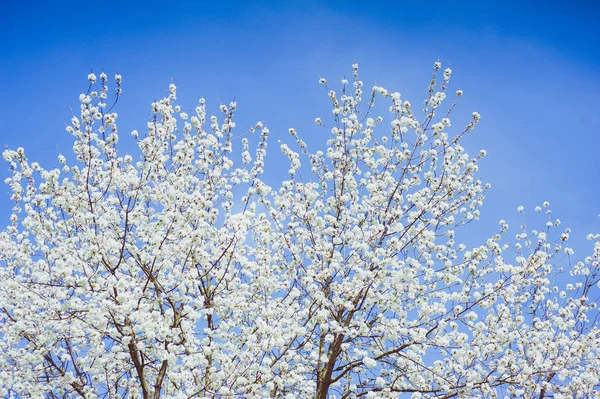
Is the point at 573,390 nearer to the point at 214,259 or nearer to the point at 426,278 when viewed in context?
the point at 426,278

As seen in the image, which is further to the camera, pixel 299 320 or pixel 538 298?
pixel 538 298

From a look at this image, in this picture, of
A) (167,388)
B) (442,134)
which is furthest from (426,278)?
(167,388)

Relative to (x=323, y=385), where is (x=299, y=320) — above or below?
above

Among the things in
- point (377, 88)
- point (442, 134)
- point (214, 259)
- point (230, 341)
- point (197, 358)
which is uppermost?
point (377, 88)

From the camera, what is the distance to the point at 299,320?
28.4ft

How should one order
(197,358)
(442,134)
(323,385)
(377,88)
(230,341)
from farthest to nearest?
(377,88), (442,134), (323,385), (230,341), (197,358)

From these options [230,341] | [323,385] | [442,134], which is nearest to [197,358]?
[230,341]

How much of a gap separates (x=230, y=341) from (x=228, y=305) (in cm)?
62

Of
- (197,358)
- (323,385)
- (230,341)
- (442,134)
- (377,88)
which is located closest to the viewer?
(197,358)

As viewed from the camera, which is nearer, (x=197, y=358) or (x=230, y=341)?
(x=197, y=358)

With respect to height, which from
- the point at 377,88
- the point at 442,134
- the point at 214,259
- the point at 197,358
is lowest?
the point at 197,358

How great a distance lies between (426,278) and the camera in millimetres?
9047

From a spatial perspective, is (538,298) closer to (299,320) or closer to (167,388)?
(299,320)

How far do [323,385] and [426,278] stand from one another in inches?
104
